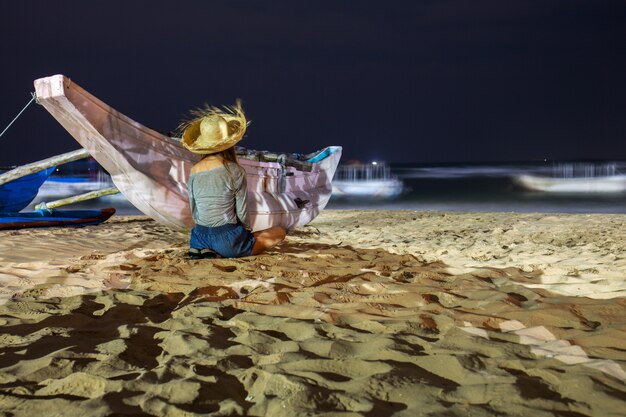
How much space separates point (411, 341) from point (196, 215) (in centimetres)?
278

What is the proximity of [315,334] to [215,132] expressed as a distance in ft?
8.27

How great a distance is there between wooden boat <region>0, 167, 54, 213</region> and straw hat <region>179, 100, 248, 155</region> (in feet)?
15.4

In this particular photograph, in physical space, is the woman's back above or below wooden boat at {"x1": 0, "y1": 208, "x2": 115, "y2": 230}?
above

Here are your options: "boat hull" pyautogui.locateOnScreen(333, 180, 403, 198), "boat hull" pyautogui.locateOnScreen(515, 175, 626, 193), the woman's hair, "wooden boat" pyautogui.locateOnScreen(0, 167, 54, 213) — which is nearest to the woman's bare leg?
the woman's hair

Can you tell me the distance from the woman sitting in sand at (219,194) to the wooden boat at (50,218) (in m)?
3.94

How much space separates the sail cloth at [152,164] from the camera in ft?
15.1

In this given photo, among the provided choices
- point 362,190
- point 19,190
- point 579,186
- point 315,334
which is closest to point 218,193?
point 315,334

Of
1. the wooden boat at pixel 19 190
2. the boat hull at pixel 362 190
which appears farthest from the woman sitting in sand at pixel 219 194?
the boat hull at pixel 362 190

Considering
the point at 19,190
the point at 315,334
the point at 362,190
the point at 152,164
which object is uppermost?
the point at 152,164

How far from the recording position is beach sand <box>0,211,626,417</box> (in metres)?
1.87

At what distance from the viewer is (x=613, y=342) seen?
8.04ft

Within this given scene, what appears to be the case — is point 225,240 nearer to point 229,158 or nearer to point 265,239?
point 265,239

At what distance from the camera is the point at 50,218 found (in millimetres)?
7871

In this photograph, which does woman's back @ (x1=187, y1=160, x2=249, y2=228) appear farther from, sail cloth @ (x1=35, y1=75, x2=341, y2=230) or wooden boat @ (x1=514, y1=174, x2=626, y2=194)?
wooden boat @ (x1=514, y1=174, x2=626, y2=194)
